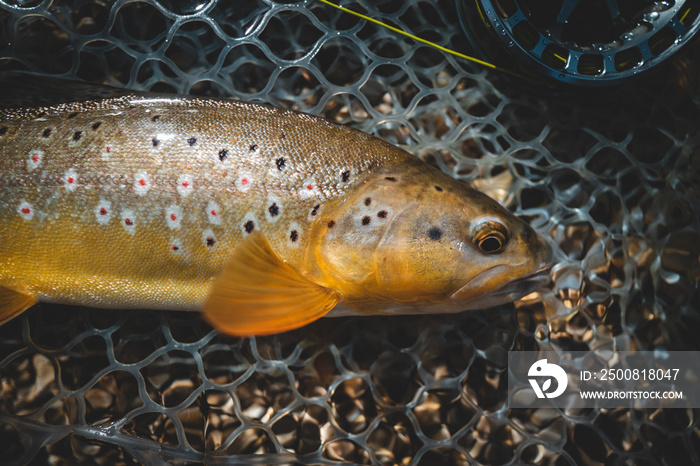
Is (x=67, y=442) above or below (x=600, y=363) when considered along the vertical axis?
below

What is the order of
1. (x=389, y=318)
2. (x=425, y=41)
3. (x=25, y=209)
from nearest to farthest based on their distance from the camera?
(x=25, y=209) → (x=389, y=318) → (x=425, y=41)

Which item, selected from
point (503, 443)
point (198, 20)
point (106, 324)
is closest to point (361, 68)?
point (198, 20)

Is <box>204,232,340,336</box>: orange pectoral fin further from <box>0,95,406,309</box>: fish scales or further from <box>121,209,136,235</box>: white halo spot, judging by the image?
<box>121,209,136,235</box>: white halo spot

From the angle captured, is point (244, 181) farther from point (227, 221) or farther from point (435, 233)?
point (435, 233)

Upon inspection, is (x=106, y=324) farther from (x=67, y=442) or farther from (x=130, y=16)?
(x=130, y=16)

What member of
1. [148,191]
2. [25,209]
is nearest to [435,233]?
[148,191]

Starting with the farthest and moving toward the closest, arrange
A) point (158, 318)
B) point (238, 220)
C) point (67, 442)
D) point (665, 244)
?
point (665, 244)
point (158, 318)
point (67, 442)
point (238, 220)

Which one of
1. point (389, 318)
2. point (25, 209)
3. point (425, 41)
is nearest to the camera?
point (25, 209)
